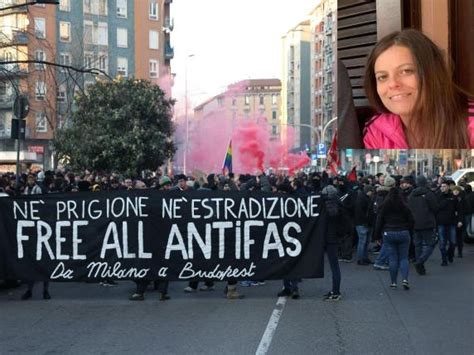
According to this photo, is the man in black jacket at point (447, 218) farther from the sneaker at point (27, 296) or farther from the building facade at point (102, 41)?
the building facade at point (102, 41)

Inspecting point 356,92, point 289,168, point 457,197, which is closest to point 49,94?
point 289,168

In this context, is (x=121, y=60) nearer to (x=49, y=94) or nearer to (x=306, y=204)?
(x=49, y=94)

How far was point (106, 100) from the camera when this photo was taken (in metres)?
29.6

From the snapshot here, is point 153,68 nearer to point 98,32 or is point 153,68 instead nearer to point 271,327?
point 98,32

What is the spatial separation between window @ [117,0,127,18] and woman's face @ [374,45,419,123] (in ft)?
202

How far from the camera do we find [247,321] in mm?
8172

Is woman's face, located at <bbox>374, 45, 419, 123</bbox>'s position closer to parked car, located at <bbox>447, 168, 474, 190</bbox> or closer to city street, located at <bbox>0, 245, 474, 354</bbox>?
parked car, located at <bbox>447, 168, 474, 190</bbox>

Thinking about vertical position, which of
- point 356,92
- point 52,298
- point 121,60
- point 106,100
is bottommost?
point 52,298

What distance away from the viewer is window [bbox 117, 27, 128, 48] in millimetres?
63125

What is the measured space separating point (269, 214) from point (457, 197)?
5779 mm

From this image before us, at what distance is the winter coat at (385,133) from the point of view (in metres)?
3.96

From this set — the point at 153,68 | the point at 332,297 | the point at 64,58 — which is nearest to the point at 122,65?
the point at 153,68

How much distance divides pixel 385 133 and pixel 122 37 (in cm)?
6190

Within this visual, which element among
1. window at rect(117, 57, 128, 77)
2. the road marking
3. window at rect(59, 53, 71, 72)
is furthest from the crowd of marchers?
window at rect(117, 57, 128, 77)
